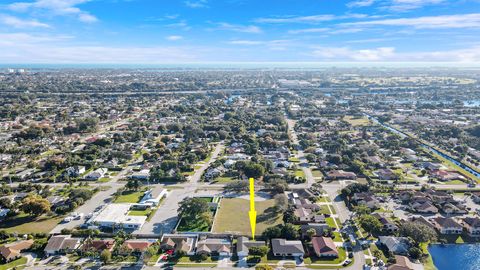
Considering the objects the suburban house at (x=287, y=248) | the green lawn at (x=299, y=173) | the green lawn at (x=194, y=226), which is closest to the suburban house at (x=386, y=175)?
the green lawn at (x=299, y=173)

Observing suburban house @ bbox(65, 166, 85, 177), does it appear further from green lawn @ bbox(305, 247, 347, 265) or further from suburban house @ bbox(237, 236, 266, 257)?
green lawn @ bbox(305, 247, 347, 265)

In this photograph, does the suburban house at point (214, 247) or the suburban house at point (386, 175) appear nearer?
the suburban house at point (214, 247)

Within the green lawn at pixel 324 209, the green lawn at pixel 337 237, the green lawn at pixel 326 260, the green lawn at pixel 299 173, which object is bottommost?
the green lawn at pixel 326 260

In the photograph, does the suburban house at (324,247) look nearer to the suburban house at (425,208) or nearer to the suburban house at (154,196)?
the suburban house at (425,208)

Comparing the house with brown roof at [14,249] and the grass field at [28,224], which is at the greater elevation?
the house with brown roof at [14,249]

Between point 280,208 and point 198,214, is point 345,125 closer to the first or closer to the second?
point 280,208

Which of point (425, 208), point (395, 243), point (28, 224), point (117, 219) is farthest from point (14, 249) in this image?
point (425, 208)

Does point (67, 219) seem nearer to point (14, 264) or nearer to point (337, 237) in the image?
point (14, 264)

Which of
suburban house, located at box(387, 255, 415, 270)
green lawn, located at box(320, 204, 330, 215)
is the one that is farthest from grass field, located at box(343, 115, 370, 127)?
suburban house, located at box(387, 255, 415, 270)
